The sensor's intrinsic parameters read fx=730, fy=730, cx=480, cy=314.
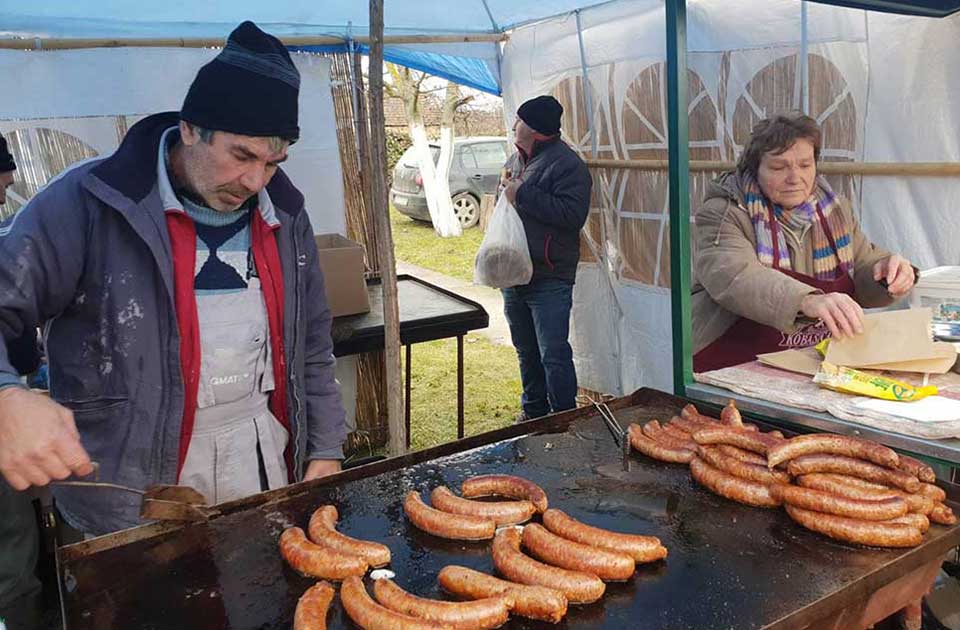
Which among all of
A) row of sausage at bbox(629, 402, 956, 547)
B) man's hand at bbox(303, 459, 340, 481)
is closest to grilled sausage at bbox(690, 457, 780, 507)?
row of sausage at bbox(629, 402, 956, 547)

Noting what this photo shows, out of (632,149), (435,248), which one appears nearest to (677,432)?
(632,149)

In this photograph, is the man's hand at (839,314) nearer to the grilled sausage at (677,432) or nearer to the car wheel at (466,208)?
the grilled sausage at (677,432)

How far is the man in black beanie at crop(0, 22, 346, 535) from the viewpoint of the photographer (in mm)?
2096

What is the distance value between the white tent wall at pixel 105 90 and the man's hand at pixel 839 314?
420 centimetres

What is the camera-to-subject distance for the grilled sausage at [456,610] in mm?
1526

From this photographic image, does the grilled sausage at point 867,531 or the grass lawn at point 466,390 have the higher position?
the grilled sausage at point 867,531

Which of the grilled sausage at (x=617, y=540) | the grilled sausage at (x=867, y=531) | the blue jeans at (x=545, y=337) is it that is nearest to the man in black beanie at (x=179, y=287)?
the grilled sausage at (x=617, y=540)

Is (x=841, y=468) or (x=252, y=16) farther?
(x=252, y=16)

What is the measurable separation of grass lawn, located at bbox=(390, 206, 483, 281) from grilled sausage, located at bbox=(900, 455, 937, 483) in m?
10.8

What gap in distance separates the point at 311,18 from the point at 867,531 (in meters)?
5.19

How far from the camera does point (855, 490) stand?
1.97 metres

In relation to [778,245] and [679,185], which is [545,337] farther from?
[679,185]

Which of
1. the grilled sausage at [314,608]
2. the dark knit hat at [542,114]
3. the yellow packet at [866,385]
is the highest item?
the dark knit hat at [542,114]

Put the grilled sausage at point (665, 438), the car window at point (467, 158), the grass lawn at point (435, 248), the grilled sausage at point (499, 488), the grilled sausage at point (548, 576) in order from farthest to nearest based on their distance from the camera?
1. the car window at point (467, 158)
2. the grass lawn at point (435, 248)
3. the grilled sausage at point (665, 438)
4. the grilled sausage at point (499, 488)
5. the grilled sausage at point (548, 576)
